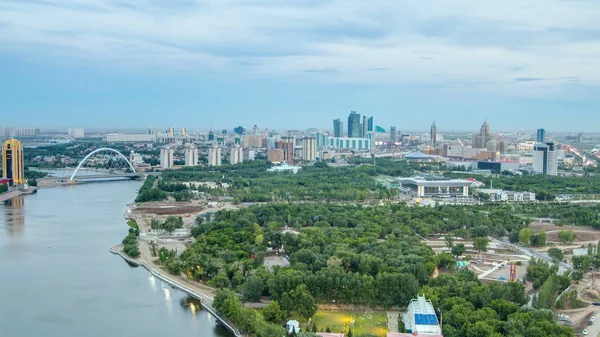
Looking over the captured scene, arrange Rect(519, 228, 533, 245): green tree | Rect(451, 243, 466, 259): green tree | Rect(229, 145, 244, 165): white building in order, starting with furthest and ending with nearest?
Rect(229, 145, 244, 165): white building < Rect(519, 228, 533, 245): green tree < Rect(451, 243, 466, 259): green tree

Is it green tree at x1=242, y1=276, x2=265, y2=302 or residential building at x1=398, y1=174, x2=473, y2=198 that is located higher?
residential building at x1=398, y1=174, x2=473, y2=198

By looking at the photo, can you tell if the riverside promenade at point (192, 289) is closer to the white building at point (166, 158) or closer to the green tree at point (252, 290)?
the green tree at point (252, 290)

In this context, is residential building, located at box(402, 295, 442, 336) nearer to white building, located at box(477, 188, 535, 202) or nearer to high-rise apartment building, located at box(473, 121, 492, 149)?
white building, located at box(477, 188, 535, 202)

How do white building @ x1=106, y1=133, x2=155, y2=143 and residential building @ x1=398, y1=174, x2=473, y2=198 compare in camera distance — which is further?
white building @ x1=106, y1=133, x2=155, y2=143

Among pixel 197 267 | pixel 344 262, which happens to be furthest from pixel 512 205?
pixel 197 267

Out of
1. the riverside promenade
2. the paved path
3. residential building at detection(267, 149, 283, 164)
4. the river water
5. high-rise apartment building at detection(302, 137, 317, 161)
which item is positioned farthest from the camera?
high-rise apartment building at detection(302, 137, 317, 161)

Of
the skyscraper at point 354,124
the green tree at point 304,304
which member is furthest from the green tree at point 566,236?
the skyscraper at point 354,124

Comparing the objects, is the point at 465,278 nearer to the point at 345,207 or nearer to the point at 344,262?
the point at 344,262

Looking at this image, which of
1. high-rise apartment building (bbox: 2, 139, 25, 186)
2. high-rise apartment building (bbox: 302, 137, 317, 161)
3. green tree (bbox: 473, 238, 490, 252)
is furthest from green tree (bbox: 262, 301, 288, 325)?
high-rise apartment building (bbox: 302, 137, 317, 161)
